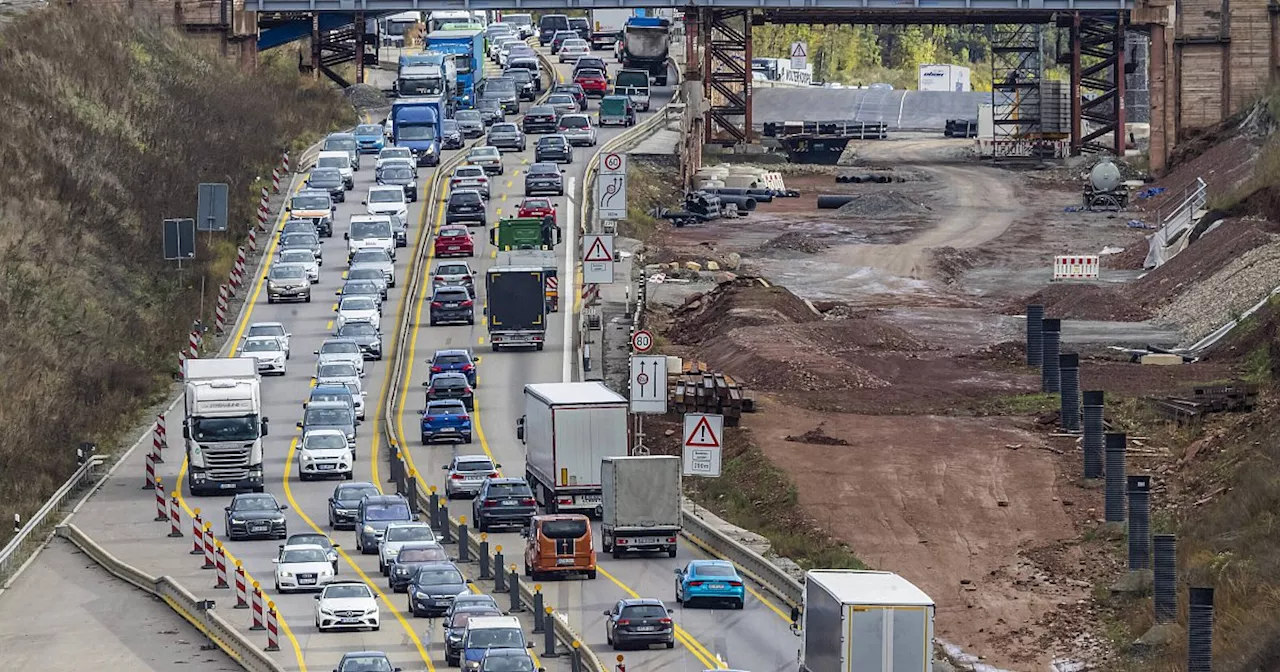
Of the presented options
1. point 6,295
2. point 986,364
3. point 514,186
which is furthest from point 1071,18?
point 6,295

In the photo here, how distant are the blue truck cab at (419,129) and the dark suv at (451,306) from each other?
29084 mm

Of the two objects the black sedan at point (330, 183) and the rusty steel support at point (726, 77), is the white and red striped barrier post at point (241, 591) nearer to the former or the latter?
the black sedan at point (330, 183)

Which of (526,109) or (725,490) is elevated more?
(526,109)

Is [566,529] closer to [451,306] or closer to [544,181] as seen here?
[451,306]

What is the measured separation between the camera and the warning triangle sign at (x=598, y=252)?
2940 inches

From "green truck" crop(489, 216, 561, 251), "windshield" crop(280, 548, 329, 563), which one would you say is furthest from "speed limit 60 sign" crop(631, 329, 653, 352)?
"green truck" crop(489, 216, 561, 251)

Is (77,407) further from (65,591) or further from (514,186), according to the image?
(514,186)

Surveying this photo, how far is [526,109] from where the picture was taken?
13538 centimetres

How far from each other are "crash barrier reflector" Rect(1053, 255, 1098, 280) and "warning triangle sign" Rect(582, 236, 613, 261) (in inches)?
1083

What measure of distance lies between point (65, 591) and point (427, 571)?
10258mm

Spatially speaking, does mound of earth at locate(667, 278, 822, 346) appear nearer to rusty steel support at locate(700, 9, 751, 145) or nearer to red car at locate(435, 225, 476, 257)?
red car at locate(435, 225, 476, 257)

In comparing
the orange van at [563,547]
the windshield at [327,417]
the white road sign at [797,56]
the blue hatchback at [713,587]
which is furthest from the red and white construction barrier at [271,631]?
the white road sign at [797,56]

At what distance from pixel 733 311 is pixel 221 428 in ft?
88.3

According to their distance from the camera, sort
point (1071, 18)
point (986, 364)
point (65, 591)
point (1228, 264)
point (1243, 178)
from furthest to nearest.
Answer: point (1071, 18) → point (1243, 178) → point (1228, 264) → point (986, 364) → point (65, 591)
